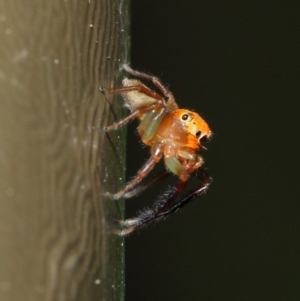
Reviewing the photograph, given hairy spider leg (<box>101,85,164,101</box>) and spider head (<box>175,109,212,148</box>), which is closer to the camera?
hairy spider leg (<box>101,85,164,101</box>)

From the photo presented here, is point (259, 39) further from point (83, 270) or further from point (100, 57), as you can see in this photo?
point (83, 270)

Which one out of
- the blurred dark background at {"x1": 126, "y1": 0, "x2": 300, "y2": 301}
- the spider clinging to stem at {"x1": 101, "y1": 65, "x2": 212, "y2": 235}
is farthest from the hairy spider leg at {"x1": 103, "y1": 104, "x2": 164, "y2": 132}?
the blurred dark background at {"x1": 126, "y1": 0, "x2": 300, "y2": 301}

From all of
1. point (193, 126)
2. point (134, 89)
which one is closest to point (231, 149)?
point (193, 126)

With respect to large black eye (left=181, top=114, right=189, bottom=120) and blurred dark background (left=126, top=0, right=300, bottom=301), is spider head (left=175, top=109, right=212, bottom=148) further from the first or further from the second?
blurred dark background (left=126, top=0, right=300, bottom=301)

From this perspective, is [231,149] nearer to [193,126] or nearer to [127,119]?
[193,126]

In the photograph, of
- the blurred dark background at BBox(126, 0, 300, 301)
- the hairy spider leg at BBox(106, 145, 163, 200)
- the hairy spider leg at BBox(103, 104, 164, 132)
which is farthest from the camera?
the blurred dark background at BBox(126, 0, 300, 301)

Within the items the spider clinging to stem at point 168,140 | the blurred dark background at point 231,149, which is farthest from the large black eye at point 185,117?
the blurred dark background at point 231,149

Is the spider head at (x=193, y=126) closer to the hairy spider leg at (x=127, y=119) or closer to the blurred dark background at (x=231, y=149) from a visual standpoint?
the hairy spider leg at (x=127, y=119)

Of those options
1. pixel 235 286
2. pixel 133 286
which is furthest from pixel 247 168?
pixel 133 286
